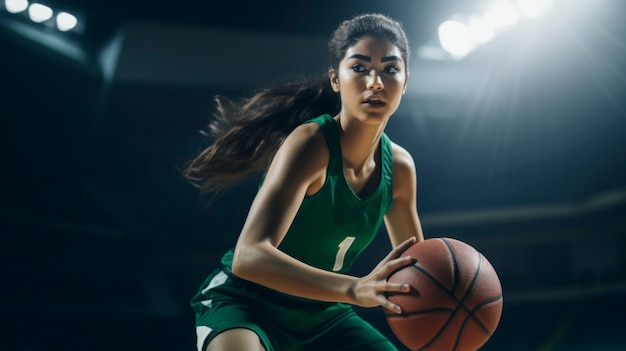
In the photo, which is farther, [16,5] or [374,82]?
[16,5]

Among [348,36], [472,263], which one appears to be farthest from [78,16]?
[472,263]

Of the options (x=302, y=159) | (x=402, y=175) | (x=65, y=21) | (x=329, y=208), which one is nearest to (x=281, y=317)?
(x=329, y=208)

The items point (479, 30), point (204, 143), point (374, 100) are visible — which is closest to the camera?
point (374, 100)

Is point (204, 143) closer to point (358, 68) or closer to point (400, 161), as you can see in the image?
point (400, 161)

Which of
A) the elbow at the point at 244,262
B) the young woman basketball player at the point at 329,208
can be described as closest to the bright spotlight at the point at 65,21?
the young woman basketball player at the point at 329,208

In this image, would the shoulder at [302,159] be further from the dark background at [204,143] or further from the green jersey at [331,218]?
the dark background at [204,143]

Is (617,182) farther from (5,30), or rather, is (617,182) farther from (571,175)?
(5,30)

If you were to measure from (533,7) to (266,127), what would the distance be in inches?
152

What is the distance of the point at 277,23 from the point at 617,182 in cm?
348

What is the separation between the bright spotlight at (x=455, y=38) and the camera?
553 cm

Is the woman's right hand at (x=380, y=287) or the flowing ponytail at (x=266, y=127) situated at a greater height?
the flowing ponytail at (x=266, y=127)

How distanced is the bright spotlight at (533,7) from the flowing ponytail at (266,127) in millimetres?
3619

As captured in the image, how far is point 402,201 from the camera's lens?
6.94 feet

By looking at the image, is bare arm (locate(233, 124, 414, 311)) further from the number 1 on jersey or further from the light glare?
the light glare
